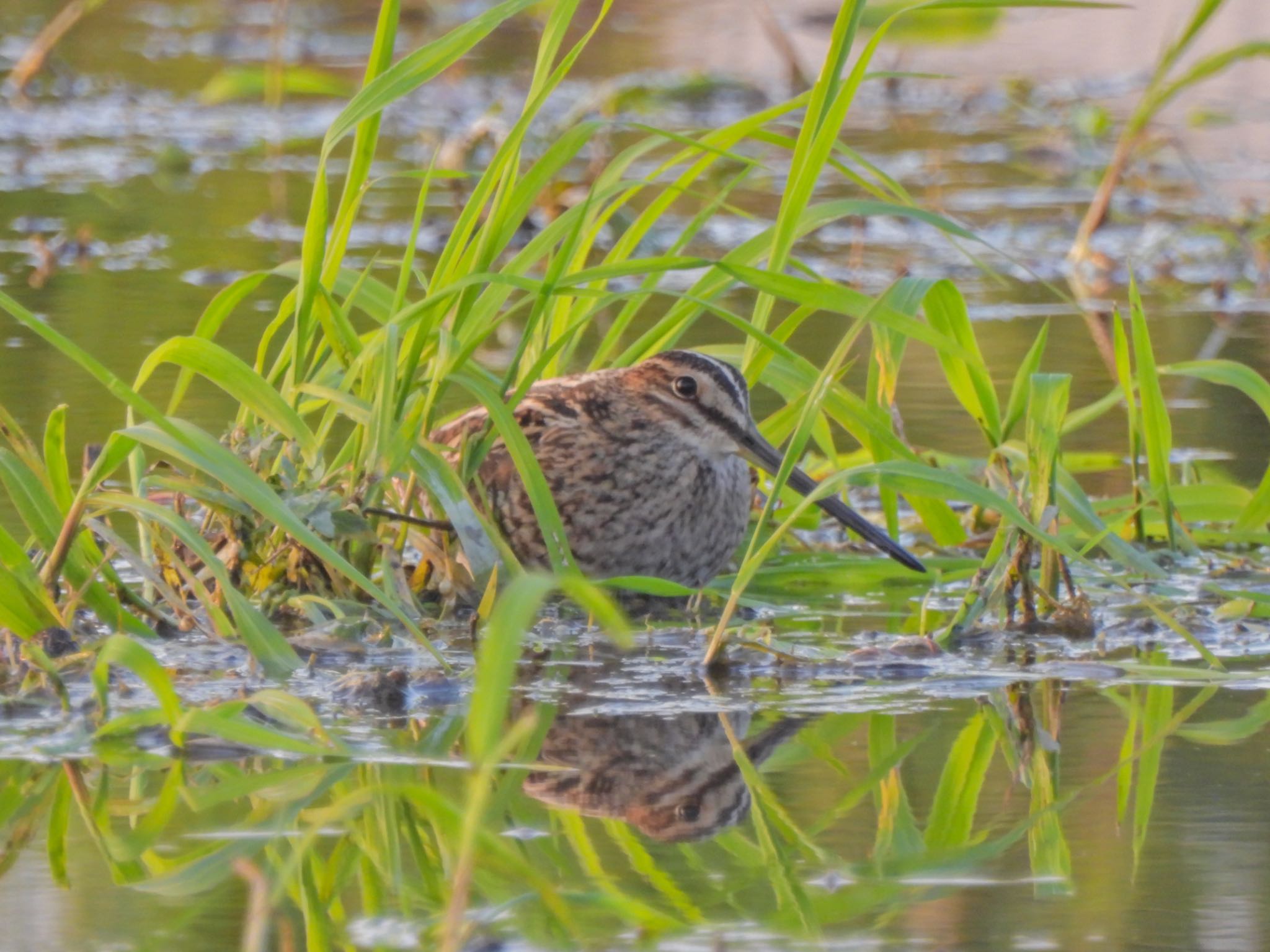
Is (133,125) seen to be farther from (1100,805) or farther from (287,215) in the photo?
(1100,805)

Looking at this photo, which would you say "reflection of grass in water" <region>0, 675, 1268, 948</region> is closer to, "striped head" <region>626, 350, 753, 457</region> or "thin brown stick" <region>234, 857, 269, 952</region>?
"thin brown stick" <region>234, 857, 269, 952</region>

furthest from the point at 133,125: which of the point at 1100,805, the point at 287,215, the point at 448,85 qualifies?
the point at 1100,805

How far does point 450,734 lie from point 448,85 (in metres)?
11.3

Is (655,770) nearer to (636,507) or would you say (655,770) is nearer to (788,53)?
(636,507)

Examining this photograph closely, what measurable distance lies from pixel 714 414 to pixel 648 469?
0.62 ft

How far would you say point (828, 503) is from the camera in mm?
4977

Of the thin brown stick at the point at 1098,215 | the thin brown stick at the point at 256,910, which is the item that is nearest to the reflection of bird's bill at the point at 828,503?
the thin brown stick at the point at 256,910

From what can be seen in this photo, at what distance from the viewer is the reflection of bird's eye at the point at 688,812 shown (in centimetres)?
334

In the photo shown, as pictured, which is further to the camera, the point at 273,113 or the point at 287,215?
the point at 273,113

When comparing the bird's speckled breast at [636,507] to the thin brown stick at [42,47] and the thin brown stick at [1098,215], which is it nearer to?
the thin brown stick at [42,47]

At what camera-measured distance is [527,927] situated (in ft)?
9.19

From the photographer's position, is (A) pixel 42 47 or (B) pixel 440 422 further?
(A) pixel 42 47

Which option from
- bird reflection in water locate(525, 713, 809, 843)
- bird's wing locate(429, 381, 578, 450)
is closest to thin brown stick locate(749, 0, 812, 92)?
bird's wing locate(429, 381, 578, 450)

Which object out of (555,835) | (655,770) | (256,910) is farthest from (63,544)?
(256,910)
